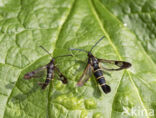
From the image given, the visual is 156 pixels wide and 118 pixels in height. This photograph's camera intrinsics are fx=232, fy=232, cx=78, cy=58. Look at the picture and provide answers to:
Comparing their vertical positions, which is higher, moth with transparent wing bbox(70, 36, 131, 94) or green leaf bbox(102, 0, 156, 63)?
green leaf bbox(102, 0, 156, 63)

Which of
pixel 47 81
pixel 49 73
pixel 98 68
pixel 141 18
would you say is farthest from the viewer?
pixel 141 18

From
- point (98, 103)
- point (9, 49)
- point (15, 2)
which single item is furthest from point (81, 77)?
point (15, 2)

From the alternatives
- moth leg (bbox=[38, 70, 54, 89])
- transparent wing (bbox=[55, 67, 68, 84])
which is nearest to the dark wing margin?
transparent wing (bbox=[55, 67, 68, 84])

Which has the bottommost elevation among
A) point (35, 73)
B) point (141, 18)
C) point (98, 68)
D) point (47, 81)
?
point (98, 68)

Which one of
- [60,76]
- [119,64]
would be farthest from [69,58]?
[119,64]

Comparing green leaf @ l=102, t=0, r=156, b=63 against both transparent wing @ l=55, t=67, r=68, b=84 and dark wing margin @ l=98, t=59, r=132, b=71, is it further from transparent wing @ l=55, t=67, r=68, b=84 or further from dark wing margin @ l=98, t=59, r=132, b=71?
transparent wing @ l=55, t=67, r=68, b=84

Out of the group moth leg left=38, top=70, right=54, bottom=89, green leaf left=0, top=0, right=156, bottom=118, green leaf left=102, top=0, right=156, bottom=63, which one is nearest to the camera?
green leaf left=0, top=0, right=156, bottom=118

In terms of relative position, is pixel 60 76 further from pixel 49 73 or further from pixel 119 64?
pixel 119 64

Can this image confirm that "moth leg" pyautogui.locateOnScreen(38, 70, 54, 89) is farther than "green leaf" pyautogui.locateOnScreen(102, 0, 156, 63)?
No
